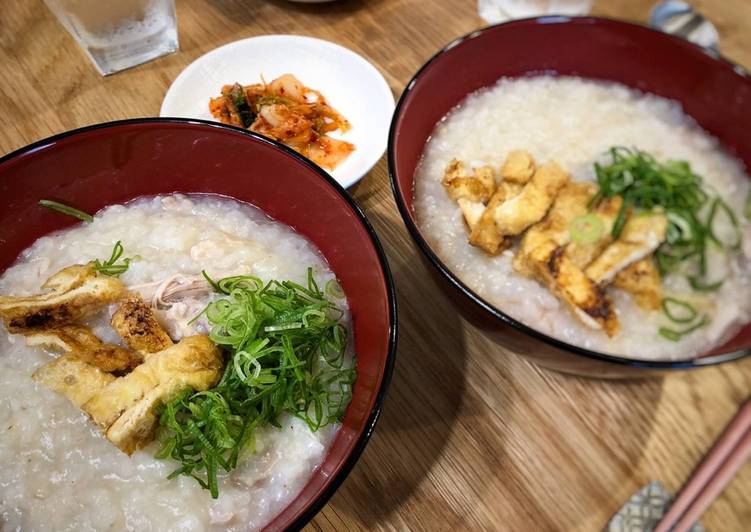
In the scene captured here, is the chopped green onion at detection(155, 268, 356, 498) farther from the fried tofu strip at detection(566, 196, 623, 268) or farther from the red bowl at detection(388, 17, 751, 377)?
the fried tofu strip at detection(566, 196, 623, 268)

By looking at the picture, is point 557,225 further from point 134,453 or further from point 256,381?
point 134,453

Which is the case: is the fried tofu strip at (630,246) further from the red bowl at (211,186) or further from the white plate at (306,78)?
the white plate at (306,78)

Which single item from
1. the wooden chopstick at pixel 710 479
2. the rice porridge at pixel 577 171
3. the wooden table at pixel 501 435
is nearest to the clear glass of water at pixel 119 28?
the wooden table at pixel 501 435

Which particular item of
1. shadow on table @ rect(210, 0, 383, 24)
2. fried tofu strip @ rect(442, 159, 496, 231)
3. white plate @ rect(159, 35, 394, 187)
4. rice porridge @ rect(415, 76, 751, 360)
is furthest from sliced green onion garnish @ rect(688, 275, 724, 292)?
shadow on table @ rect(210, 0, 383, 24)

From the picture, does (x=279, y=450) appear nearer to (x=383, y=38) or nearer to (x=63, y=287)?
(x=63, y=287)

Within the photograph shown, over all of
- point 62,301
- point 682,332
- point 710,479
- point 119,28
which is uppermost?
point 119,28

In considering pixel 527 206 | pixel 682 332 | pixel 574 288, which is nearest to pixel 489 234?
pixel 527 206

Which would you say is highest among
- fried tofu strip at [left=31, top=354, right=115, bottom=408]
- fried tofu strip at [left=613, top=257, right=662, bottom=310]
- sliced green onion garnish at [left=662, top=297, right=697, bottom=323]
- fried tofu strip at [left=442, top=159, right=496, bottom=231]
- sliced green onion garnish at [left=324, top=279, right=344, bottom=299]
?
fried tofu strip at [left=31, top=354, right=115, bottom=408]
